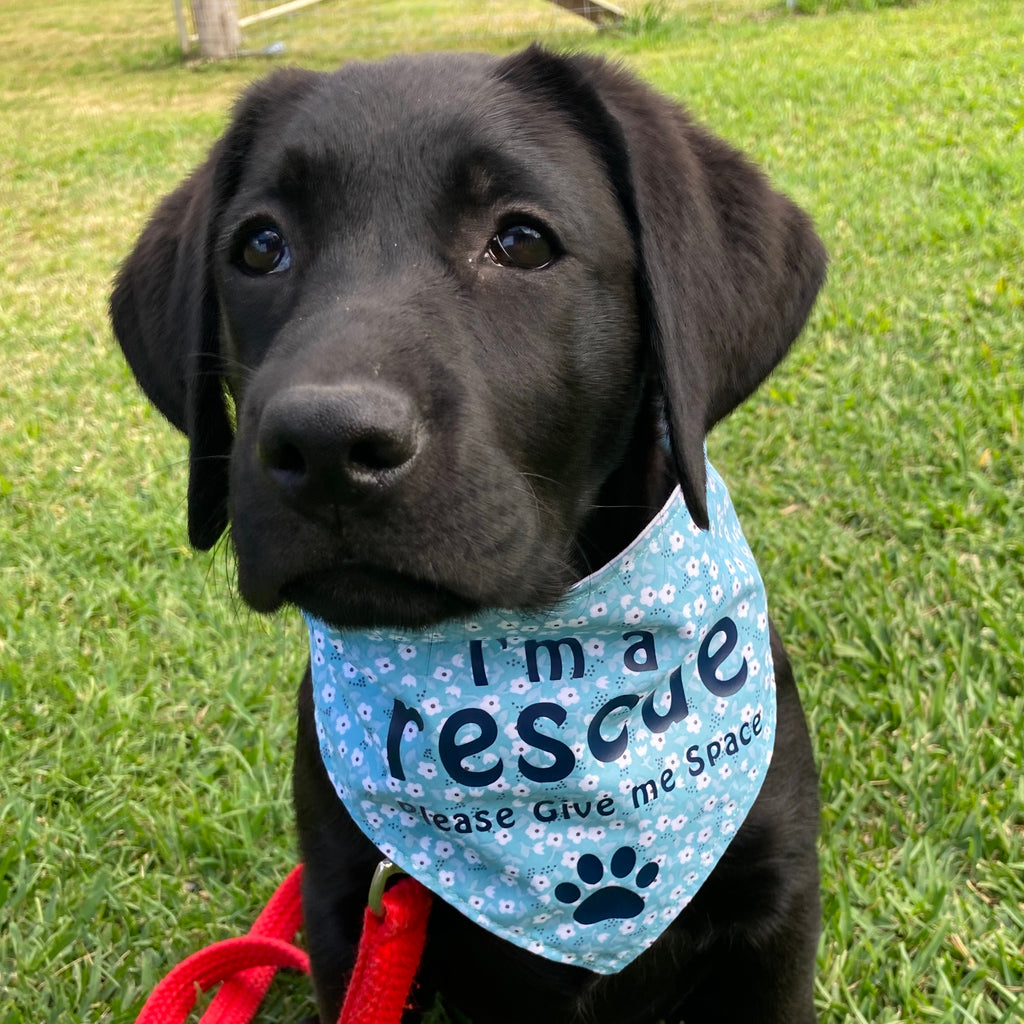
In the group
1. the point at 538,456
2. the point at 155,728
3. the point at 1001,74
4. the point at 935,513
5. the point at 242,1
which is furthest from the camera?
the point at 242,1

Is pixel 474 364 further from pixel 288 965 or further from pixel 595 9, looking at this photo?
pixel 595 9

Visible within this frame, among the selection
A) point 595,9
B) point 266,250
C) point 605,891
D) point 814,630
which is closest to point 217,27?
point 595,9

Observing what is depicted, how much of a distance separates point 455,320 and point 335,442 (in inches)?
15.5

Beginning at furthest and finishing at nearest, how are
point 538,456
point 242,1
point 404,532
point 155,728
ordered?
point 242,1 < point 155,728 < point 538,456 < point 404,532

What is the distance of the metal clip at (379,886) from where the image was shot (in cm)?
200

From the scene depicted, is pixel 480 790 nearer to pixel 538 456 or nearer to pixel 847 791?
pixel 538 456

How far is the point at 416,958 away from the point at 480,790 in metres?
0.31

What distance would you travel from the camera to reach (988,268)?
4.95 meters

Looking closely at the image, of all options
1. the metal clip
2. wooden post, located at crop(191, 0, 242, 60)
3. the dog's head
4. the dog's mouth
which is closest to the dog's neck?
the dog's head

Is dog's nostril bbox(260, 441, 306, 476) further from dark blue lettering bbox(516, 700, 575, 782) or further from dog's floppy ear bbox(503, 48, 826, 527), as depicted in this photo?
dark blue lettering bbox(516, 700, 575, 782)

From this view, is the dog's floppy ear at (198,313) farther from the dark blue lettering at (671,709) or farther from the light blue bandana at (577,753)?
the dark blue lettering at (671,709)

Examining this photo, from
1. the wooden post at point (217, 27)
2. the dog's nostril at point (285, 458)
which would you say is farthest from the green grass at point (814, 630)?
the wooden post at point (217, 27)

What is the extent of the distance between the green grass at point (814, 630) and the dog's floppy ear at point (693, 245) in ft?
2.87

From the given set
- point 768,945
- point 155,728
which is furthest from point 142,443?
point 768,945
